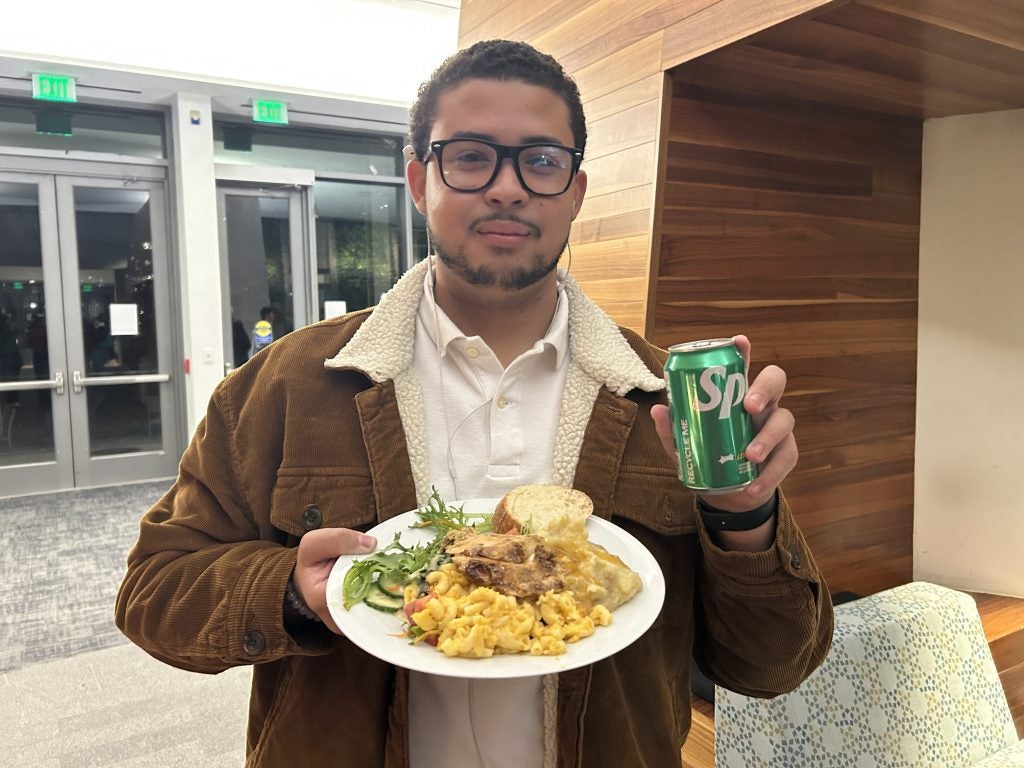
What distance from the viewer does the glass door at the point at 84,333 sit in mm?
6266

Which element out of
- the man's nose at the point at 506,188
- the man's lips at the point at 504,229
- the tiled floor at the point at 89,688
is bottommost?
the tiled floor at the point at 89,688

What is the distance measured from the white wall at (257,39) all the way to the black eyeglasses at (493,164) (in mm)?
5076

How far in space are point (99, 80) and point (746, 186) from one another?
18.7 feet

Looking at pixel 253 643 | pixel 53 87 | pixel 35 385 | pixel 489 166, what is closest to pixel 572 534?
pixel 253 643

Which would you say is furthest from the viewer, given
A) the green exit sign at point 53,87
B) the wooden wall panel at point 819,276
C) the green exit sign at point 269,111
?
the green exit sign at point 269,111

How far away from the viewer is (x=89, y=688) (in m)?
3.25

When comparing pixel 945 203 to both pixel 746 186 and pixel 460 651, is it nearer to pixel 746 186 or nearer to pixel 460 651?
pixel 746 186

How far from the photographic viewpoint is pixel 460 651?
2.86 ft

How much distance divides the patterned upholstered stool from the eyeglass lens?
1274 mm

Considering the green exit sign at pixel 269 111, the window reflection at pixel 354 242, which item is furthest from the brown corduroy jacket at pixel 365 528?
the window reflection at pixel 354 242

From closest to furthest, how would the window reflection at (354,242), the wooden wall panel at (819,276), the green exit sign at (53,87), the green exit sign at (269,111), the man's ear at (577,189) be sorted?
the man's ear at (577,189)
the wooden wall panel at (819,276)
the green exit sign at (53,87)
the green exit sign at (269,111)
the window reflection at (354,242)

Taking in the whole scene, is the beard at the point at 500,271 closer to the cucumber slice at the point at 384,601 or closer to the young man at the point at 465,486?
the young man at the point at 465,486

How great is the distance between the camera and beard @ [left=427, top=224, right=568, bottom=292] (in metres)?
1.25

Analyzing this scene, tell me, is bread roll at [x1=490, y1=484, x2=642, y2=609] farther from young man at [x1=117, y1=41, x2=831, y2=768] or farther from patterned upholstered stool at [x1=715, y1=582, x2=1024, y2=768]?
patterned upholstered stool at [x1=715, y1=582, x2=1024, y2=768]
